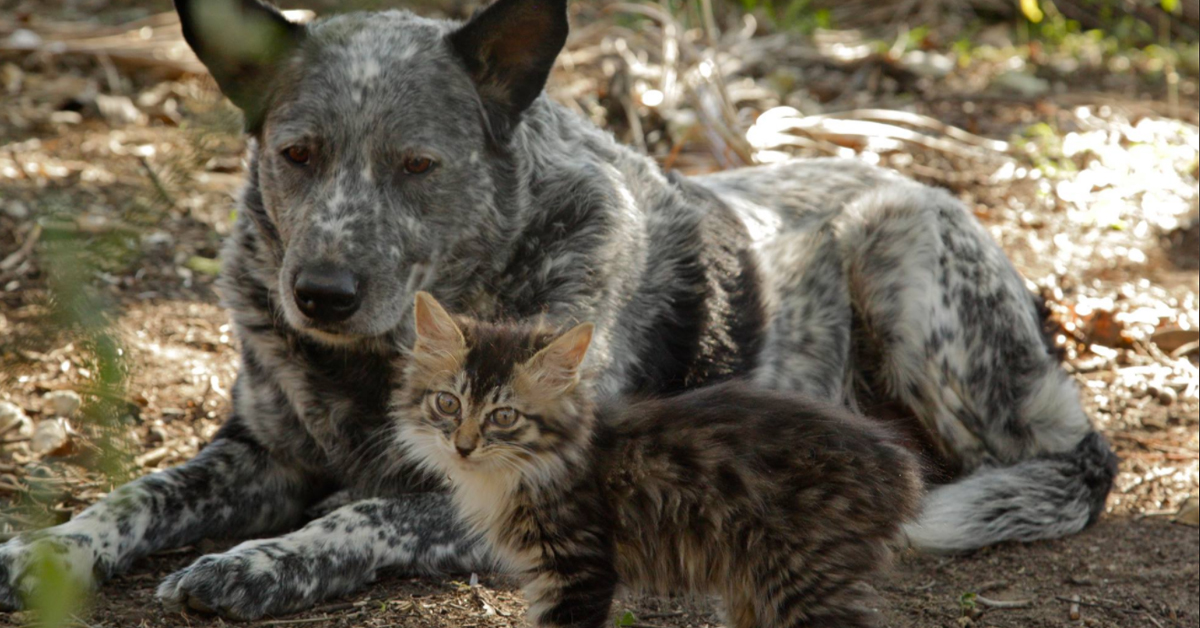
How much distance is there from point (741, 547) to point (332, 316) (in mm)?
1331

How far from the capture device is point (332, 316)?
10.8ft

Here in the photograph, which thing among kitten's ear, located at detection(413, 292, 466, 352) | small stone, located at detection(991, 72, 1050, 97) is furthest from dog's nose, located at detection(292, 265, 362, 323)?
small stone, located at detection(991, 72, 1050, 97)

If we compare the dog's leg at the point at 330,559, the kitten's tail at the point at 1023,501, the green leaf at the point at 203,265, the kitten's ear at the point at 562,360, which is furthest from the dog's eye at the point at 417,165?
the green leaf at the point at 203,265

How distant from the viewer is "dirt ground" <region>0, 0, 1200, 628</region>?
4.10 feet

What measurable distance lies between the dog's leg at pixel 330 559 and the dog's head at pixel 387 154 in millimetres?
550

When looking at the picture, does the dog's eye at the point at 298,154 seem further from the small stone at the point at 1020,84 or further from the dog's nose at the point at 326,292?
the small stone at the point at 1020,84

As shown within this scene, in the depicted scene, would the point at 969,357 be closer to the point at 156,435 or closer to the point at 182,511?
the point at 182,511

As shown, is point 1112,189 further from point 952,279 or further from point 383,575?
point 383,575

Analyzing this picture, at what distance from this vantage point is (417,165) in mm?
3541

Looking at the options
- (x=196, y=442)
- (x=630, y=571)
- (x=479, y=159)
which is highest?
(x=479, y=159)

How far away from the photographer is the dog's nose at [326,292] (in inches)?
127

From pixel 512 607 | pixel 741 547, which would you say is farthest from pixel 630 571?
pixel 512 607

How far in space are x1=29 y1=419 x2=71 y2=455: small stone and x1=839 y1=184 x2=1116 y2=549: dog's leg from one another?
2.90 metres

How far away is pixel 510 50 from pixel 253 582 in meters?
1.71
